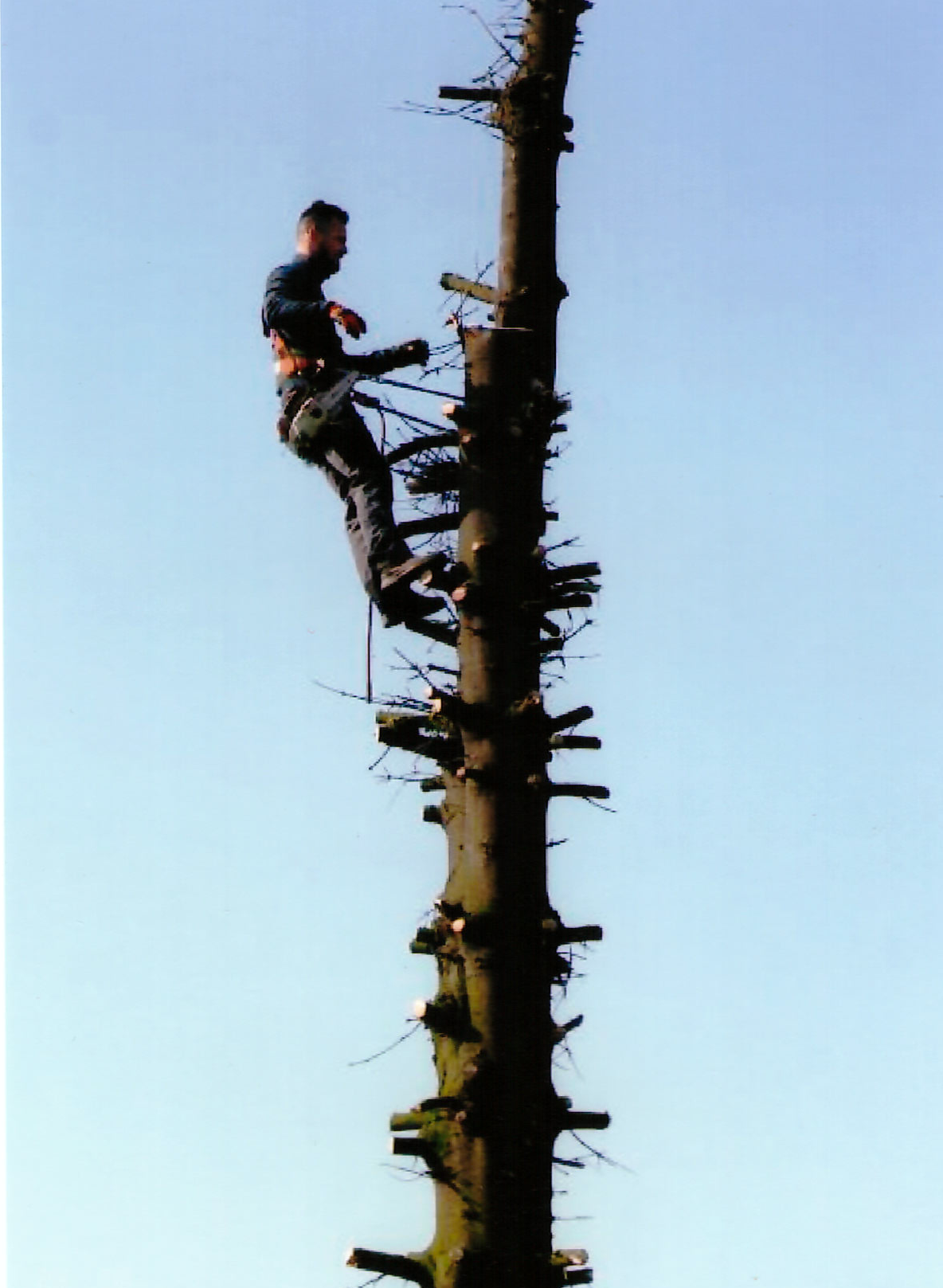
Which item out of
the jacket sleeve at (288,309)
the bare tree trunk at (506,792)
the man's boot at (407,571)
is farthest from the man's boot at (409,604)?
the jacket sleeve at (288,309)

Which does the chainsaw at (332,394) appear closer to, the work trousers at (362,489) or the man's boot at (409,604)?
the work trousers at (362,489)

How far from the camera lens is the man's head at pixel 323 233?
6.56 meters

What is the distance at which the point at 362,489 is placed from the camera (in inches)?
249

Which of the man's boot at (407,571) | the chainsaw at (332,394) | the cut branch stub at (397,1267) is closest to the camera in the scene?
the cut branch stub at (397,1267)

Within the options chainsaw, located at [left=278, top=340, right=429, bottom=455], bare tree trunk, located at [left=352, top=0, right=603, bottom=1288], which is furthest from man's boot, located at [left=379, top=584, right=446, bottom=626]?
chainsaw, located at [left=278, top=340, right=429, bottom=455]

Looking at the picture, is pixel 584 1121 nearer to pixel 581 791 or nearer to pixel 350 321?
pixel 581 791

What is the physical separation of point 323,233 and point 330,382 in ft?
1.66

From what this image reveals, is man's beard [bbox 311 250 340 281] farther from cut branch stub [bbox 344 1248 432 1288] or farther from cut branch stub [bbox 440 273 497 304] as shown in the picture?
cut branch stub [bbox 344 1248 432 1288]

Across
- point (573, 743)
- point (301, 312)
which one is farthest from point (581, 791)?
point (301, 312)

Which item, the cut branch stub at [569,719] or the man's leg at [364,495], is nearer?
the cut branch stub at [569,719]

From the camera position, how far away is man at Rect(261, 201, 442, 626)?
6.20 m

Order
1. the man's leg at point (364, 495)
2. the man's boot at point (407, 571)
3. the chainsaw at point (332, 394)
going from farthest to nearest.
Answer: the chainsaw at point (332, 394), the man's leg at point (364, 495), the man's boot at point (407, 571)

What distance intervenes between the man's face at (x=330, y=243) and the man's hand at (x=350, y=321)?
0.30 m

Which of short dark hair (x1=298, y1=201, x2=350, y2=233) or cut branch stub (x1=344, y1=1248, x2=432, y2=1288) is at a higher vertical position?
short dark hair (x1=298, y1=201, x2=350, y2=233)
